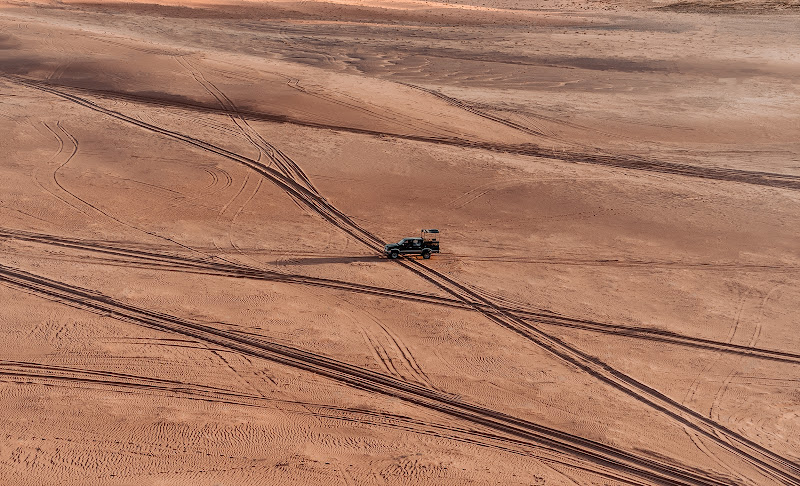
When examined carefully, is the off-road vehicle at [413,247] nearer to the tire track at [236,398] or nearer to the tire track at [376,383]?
the tire track at [376,383]

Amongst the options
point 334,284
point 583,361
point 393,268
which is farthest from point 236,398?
point 583,361

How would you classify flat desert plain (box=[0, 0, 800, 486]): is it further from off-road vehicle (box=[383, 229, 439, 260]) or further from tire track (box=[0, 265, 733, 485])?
off-road vehicle (box=[383, 229, 439, 260])

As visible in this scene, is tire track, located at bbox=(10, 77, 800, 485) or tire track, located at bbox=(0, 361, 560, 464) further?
tire track, located at bbox=(0, 361, 560, 464)

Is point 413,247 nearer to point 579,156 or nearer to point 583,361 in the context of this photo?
point 583,361

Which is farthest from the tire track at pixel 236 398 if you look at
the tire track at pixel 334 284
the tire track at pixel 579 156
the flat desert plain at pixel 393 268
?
the tire track at pixel 579 156

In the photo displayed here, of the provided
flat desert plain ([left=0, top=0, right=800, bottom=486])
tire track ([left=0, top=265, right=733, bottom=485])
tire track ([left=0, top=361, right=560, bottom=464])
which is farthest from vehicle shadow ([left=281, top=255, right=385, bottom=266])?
tire track ([left=0, top=361, right=560, bottom=464])

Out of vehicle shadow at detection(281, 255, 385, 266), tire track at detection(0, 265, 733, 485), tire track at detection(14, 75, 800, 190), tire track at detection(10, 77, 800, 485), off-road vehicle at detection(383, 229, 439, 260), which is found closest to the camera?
tire track at detection(0, 265, 733, 485)
